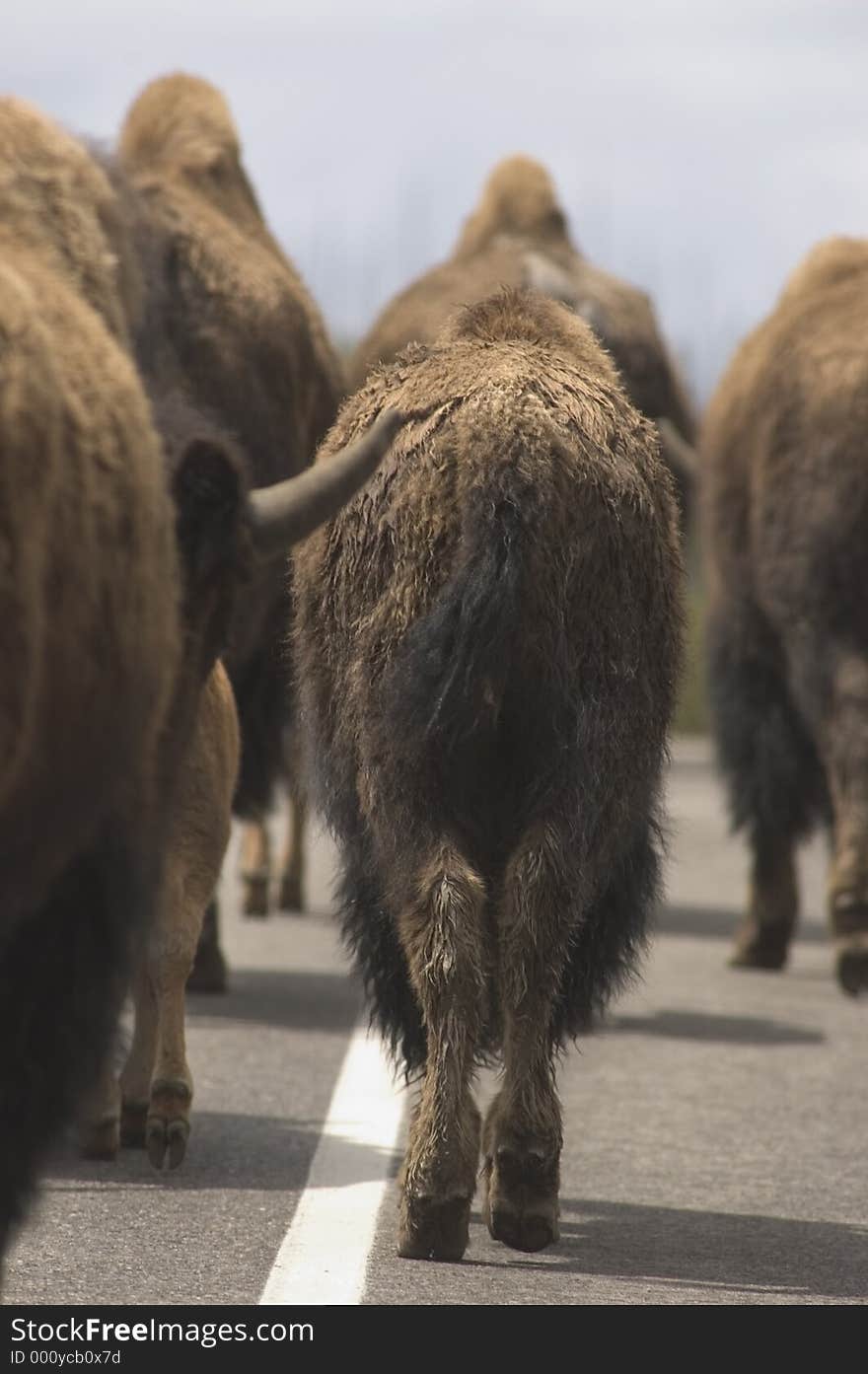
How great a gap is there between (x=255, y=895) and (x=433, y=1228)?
21.1ft

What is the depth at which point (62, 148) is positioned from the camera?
5227mm

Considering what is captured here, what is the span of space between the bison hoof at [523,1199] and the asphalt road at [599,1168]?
0.04 m

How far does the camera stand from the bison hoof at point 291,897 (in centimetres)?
1216

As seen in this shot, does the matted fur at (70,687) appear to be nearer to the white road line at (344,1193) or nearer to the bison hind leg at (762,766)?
the white road line at (344,1193)

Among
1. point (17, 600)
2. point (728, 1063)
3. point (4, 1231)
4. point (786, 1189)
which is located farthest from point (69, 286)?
point (728, 1063)

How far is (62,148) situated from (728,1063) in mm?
4312

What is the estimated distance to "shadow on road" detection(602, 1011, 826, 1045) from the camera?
9047 millimetres

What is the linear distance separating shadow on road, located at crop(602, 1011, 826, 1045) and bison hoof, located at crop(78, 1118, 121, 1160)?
3.14 meters

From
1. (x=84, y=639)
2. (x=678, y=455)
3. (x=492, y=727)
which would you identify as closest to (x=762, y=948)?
(x=678, y=455)

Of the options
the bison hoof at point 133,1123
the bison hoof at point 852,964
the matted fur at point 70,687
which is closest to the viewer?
the matted fur at point 70,687

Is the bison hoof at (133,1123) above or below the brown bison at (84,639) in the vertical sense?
below

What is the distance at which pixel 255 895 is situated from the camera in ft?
38.3

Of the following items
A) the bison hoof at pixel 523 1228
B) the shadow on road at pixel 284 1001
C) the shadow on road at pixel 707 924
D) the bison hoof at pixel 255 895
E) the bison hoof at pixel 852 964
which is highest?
the bison hoof at pixel 523 1228

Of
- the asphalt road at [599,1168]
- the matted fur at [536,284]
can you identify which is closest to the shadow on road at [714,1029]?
the asphalt road at [599,1168]
